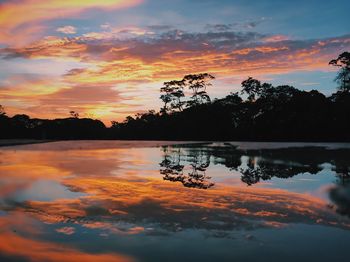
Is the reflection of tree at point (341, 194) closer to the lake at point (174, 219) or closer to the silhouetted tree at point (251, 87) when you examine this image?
the lake at point (174, 219)

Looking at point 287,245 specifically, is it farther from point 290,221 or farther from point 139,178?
point 139,178

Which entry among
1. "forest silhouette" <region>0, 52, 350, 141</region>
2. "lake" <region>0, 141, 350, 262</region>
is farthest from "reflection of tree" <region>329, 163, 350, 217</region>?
"forest silhouette" <region>0, 52, 350, 141</region>

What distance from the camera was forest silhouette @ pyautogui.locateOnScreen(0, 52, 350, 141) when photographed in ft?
184

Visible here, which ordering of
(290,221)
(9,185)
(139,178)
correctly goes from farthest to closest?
1. (139,178)
2. (9,185)
3. (290,221)

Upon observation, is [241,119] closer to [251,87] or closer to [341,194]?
[251,87]

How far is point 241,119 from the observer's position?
66.6 metres

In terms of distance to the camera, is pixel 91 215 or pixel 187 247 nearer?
pixel 187 247

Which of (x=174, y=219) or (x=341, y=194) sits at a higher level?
(x=341, y=194)

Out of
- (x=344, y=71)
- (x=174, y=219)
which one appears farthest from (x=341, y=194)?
(x=344, y=71)

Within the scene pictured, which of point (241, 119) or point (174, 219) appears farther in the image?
point (241, 119)

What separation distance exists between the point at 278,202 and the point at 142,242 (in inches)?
148

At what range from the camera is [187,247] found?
4871 millimetres

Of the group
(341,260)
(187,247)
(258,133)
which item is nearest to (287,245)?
(341,260)

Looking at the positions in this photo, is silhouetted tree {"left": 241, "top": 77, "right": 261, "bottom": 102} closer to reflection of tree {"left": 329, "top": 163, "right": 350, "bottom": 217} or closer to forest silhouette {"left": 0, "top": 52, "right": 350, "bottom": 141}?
forest silhouette {"left": 0, "top": 52, "right": 350, "bottom": 141}
